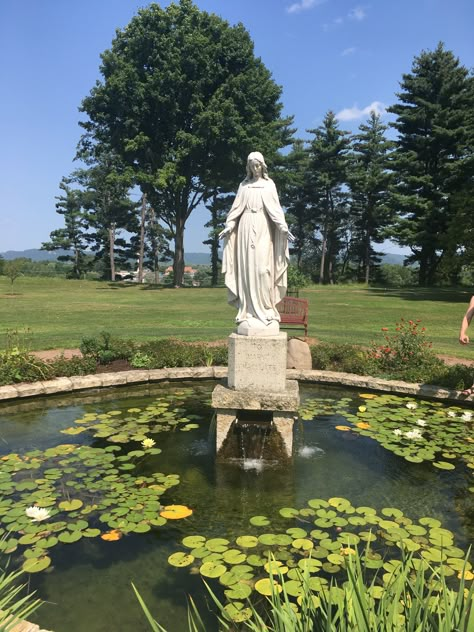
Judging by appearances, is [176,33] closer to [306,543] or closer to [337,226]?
[337,226]

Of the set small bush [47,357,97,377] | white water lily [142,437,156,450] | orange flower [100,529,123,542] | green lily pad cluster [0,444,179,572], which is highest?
small bush [47,357,97,377]

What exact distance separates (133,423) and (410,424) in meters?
3.65

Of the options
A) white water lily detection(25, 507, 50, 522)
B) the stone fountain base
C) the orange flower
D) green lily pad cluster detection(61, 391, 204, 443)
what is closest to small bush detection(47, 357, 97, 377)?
green lily pad cluster detection(61, 391, 204, 443)

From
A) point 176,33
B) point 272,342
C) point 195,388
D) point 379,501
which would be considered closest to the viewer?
point 379,501

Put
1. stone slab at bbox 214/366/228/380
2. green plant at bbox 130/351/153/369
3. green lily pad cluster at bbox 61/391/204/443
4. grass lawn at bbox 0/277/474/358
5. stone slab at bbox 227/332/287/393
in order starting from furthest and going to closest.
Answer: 1. grass lawn at bbox 0/277/474/358
2. green plant at bbox 130/351/153/369
3. stone slab at bbox 214/366/228/380
4. green lily pad cluster at bbox 61/391/204/443
5. stone slab at bbox 227/332/287/393

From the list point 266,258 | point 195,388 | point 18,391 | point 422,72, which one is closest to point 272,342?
point 266,258

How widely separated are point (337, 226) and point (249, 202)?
43.5 m

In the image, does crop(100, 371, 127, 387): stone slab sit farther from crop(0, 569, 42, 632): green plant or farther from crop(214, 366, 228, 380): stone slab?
crop(0, 569, 42, 632): green plant

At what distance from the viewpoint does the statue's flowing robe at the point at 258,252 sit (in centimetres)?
506

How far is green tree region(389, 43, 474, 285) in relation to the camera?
102ft

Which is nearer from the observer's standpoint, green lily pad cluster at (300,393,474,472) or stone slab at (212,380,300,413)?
stone slab at (212,380,300,413)

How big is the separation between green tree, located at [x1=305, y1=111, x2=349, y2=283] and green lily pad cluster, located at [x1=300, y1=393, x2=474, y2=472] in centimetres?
3666

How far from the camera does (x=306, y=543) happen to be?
3.40 metres

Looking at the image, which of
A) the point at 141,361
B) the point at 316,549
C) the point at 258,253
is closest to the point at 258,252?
the point at 258,253
